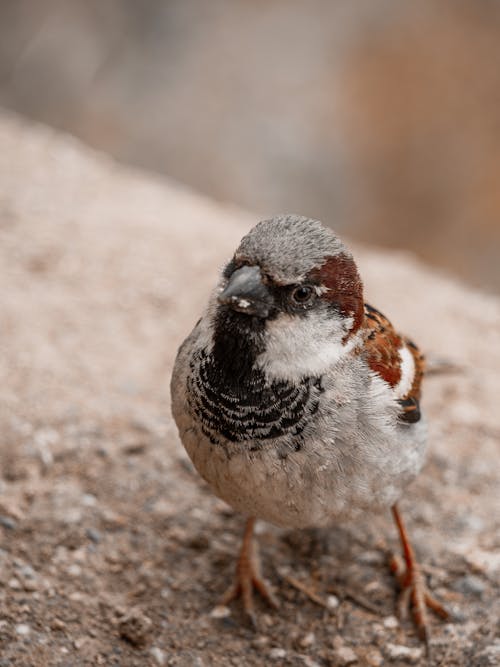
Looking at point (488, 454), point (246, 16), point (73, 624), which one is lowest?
point (73, 624)

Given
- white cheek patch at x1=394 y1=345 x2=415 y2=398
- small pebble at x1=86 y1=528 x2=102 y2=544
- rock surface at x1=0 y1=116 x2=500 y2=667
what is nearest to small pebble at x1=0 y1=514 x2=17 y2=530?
rock surface at x1=0 y1=116 x2=500 y2=667

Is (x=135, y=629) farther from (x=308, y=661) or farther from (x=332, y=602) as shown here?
(x=332, y=602)

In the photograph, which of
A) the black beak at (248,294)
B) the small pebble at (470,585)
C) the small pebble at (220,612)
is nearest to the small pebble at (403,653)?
the small pebble at (470,585)

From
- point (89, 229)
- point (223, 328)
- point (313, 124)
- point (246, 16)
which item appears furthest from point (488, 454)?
point (246, 16)

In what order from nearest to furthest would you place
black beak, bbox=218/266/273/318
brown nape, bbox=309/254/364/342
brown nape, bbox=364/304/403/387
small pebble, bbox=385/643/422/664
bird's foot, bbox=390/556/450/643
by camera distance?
1. black beak, bbox=218/266/273/318
2. brown nape, bbox=309/254/364/342
3. brown nape, bbox=364/304/403/387
4. small pebble, bbox=385/643/422/664
5. bird's foot, bbox=390/556/450/643

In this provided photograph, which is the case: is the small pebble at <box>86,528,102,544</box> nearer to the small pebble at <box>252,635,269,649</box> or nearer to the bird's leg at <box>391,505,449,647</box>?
the small pebble at <box>252,635,269,649</box>

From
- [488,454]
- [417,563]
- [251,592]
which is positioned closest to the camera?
[251,592]

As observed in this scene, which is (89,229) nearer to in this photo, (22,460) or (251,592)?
(22,460)

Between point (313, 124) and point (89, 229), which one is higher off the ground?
point (313, 124)
